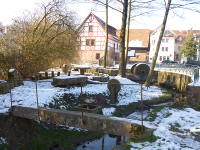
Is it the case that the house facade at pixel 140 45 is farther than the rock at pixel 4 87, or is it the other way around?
the house facade at pixel 140 45

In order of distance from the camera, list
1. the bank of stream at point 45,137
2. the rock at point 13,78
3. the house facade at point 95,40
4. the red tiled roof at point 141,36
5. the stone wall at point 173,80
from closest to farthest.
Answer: the bank of stream at point 45,137 < the rock at point 13,78 < the stone wall at point 173,80 < the house facade at point 95,40 < the red tiled roof at point 141,36

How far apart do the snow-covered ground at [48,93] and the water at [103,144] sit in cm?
290

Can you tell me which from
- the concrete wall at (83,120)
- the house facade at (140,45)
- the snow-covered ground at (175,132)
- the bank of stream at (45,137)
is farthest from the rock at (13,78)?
the house facade at (140,45)

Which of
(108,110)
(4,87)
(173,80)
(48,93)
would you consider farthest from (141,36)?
(4,87)

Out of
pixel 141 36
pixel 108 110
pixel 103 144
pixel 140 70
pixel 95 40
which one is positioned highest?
pixel 141 36

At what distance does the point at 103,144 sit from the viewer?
11.6 meters

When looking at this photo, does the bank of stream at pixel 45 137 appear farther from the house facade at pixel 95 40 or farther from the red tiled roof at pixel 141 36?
the red tiled roof at pixel 141 36

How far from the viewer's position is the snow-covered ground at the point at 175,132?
7.82m

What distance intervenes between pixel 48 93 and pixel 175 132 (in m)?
7.59

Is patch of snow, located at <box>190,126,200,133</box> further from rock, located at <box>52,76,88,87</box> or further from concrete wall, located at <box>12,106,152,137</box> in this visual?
rock, located at <box>52,76,88,87</box>

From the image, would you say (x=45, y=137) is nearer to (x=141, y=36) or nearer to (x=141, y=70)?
(x=141, y=70)

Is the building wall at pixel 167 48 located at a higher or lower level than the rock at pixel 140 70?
higher

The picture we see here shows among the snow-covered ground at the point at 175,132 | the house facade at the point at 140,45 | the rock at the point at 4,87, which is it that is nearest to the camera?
the snow-covered ground at the point at 175,132

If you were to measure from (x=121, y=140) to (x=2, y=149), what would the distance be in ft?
16.4
